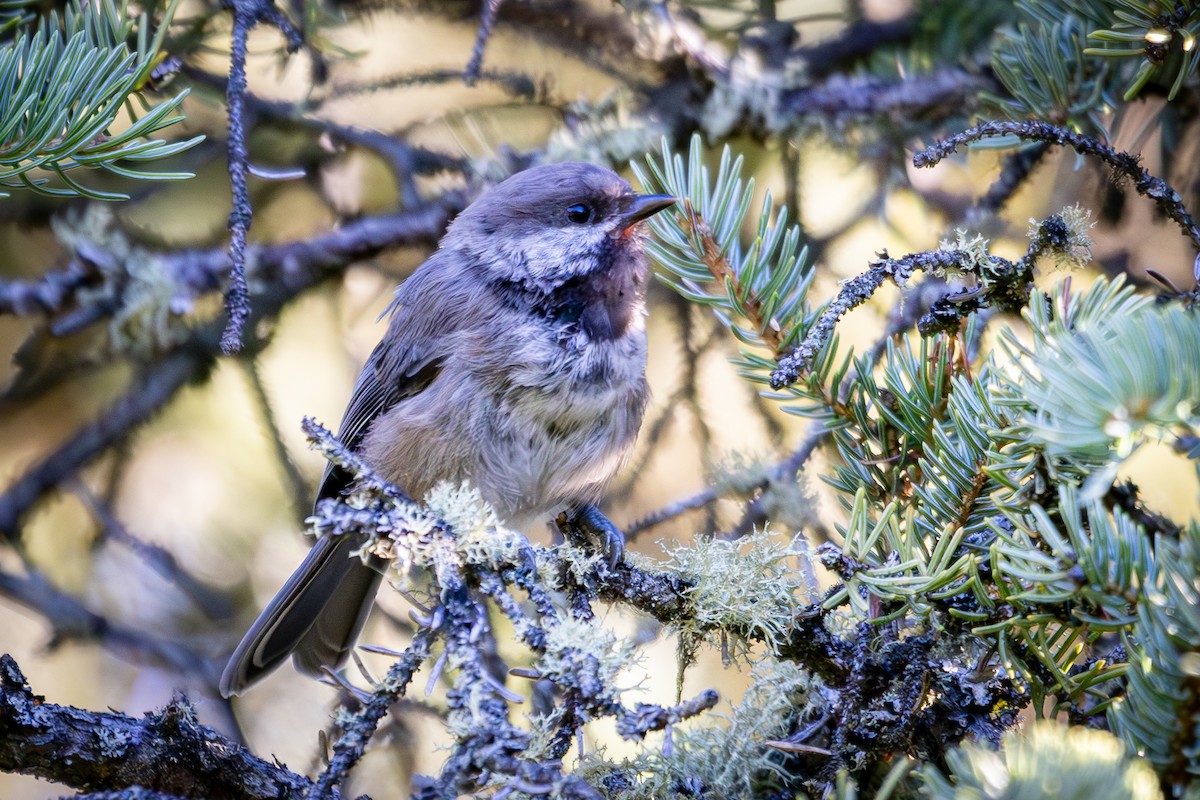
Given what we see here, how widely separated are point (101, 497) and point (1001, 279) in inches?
117

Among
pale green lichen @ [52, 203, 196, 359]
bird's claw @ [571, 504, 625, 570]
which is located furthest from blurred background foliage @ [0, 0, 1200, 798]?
bird's claw @ [571, 504, 625, 570]

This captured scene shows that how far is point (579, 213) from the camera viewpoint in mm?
2951

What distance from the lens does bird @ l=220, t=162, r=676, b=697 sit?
264 centimetres

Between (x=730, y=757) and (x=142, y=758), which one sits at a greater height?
(x=142, y=758)

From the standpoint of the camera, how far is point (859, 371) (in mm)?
1896

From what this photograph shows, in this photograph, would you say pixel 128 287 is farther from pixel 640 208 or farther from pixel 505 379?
pixel 640 208

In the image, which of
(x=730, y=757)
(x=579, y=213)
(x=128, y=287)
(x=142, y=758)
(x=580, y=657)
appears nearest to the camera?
(x=580, y=657)

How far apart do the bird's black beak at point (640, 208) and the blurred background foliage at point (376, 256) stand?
407 mm

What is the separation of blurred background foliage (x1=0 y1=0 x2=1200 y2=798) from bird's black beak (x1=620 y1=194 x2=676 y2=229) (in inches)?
16.0

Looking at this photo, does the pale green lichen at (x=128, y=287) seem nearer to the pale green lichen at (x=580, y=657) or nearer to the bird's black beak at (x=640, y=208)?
the bird's black beak at (x=640, y=208)

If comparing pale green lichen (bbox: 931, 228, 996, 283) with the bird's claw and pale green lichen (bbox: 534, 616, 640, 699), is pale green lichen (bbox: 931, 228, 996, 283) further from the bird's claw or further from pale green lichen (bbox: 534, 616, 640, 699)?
the bird's claw

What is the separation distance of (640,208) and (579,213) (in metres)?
0.32

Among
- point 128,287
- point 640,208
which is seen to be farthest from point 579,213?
point 128,287

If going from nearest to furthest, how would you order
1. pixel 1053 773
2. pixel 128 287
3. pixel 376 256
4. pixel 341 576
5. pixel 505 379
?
1. pixel 1053 773
2. pixel 505 379
3. pixel 341 576
4. pixel 128 287
5. pixel 376 256
